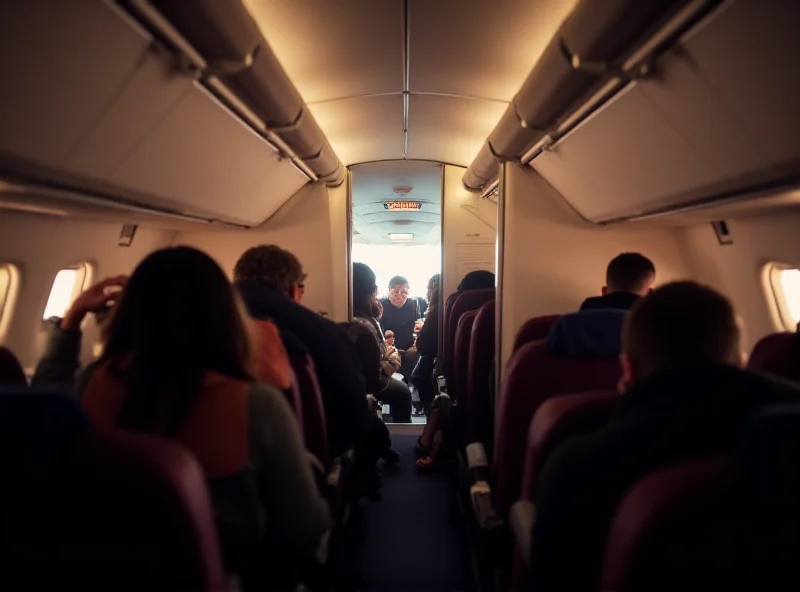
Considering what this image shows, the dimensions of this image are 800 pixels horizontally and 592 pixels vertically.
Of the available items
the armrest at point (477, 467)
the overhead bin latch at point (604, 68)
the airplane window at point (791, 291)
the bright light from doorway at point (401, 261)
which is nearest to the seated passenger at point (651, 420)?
the overhead bin latch at point (604, 68)

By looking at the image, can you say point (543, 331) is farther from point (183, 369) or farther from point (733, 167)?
point (183, 369)

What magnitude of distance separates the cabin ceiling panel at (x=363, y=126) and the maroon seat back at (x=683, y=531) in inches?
144

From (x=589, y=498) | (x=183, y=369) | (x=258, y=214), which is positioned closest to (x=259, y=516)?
(x=183, y=369)

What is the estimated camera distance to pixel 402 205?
30.3ft

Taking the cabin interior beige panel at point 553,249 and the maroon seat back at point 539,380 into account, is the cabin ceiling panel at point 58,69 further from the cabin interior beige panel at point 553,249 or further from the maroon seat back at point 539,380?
the cabin interior beige panel at point 553,249

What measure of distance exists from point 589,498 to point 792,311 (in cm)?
316

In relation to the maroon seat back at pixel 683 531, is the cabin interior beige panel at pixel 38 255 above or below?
above

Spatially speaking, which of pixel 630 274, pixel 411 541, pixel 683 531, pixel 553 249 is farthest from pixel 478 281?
pixel 683 531

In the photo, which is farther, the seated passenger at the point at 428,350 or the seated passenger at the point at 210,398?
the seated passenger at the point at 428,350

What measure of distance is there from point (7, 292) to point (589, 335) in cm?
313

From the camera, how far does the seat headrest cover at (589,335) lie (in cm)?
219

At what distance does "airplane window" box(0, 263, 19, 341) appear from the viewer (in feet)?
10.4

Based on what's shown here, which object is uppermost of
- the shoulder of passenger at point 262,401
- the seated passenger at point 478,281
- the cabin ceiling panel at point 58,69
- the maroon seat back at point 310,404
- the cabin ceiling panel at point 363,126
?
the cabin ceiling panel at point 363,126

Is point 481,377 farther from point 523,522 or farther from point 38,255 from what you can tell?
point 38,255
